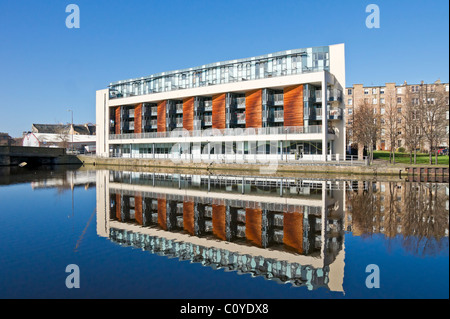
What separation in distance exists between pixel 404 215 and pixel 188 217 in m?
11.2

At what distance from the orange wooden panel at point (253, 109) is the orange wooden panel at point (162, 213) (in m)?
33.1

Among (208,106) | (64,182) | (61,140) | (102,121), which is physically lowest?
(64,182)

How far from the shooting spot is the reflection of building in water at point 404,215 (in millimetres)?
13202

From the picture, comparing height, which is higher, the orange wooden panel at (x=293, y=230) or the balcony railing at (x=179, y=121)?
the balcony railing at (x=179, y=121)

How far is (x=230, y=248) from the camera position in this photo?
472 inches

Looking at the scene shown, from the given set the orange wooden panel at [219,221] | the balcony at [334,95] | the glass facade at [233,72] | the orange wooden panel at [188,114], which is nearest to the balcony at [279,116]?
the glass facade at [233,72]

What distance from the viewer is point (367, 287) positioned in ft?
28.5

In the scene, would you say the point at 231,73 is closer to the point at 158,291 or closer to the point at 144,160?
the point at 144,160

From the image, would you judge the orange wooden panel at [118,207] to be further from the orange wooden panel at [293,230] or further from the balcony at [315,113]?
the balcony at [315,113]

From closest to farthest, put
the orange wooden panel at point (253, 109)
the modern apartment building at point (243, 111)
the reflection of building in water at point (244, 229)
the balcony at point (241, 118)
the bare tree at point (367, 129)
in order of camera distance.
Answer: the reflection of building in water at point (244, 229) → the modern apartment building at point (243, 111) → the bare tree at point (367, 129) → the orange wooden panel at point (253, 109) → the balcony at point (241, 118)

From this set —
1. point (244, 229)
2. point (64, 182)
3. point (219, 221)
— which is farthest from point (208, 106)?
point (244, 229)

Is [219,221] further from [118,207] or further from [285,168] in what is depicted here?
[285,168]

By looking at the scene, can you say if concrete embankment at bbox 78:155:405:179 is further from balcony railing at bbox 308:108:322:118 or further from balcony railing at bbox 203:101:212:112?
balcony railing at bbox 203:101:212:112

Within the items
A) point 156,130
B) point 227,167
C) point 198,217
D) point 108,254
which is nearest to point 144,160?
point 156,130
